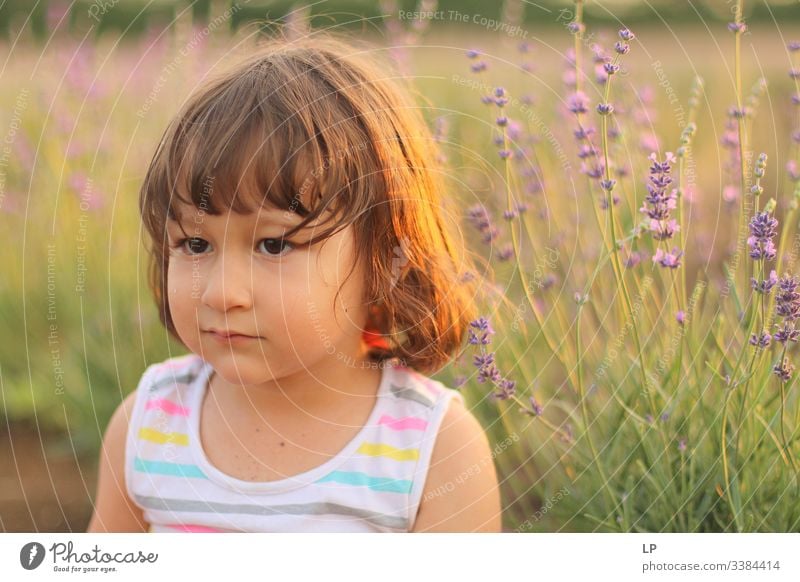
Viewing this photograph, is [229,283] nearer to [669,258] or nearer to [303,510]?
[303,510]

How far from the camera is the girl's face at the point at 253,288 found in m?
0.79

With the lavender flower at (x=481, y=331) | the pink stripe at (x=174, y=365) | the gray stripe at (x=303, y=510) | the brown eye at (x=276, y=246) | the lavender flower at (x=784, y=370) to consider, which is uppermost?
the brown eye at (x=276, y=246)

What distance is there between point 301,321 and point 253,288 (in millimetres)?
52

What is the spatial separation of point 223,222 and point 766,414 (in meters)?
0.54

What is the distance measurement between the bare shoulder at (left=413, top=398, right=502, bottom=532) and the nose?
23 centimetres

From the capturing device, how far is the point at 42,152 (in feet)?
3.94

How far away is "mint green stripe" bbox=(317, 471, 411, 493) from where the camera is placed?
87cm

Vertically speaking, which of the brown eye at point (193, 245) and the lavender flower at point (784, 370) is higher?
the brown eye at point (193, 245)

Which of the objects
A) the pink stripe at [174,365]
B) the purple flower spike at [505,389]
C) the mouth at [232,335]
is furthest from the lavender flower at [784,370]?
the pink stripe at [174,365]

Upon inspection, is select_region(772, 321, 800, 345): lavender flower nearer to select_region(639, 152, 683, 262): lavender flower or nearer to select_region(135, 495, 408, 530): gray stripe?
select_region(639, 152, 683, 262): lavender flower

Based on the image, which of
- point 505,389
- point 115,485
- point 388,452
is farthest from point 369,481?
point 115,485

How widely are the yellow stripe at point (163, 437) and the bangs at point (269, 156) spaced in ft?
0.74

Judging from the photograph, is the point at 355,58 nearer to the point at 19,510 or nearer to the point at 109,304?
the point at 109,304

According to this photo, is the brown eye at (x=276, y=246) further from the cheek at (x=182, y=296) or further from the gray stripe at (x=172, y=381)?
the gray stripe at (x=172, y=381)
